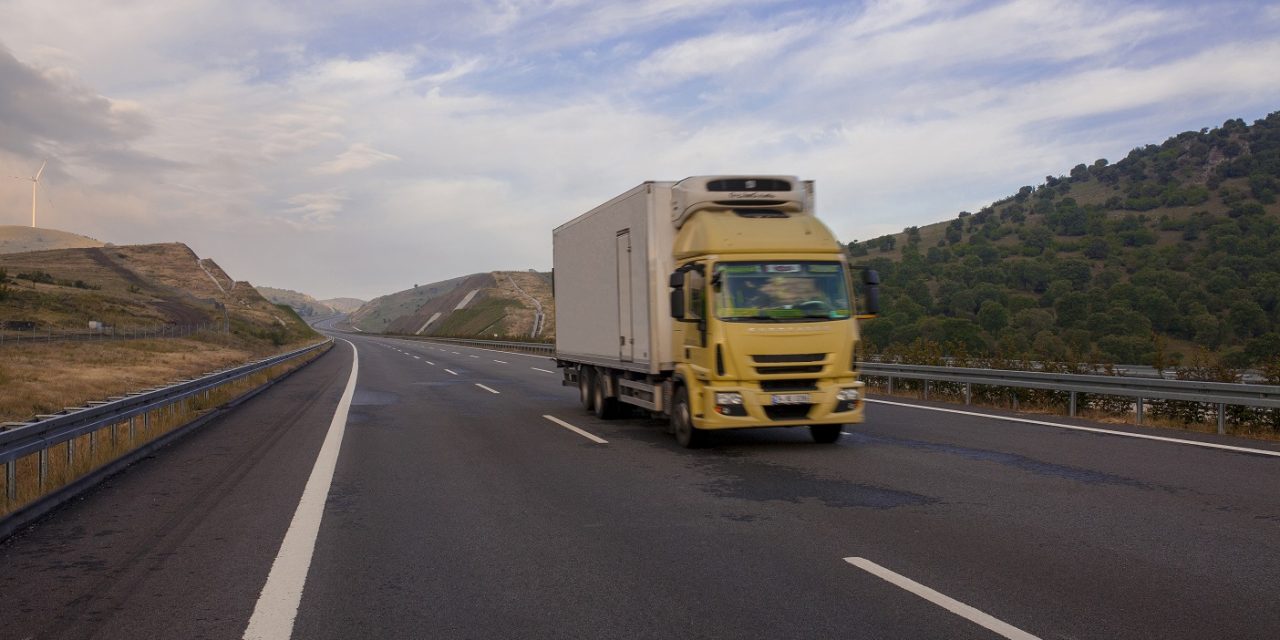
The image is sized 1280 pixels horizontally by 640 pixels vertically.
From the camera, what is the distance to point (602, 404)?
15.1 m

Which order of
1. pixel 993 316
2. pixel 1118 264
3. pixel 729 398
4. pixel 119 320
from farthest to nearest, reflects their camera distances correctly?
pixel 1118 264 → pixel 119 320 → pixel 993 316 → pixel 729 398

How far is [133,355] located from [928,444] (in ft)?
122

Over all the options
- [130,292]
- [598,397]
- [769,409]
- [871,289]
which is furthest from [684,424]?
[130,292]

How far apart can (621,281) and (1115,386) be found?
7959 millimetres

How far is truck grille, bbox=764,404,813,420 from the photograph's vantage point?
1055 centimetres

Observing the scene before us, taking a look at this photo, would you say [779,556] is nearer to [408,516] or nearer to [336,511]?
[408,516]

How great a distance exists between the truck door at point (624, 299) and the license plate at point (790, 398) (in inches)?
110

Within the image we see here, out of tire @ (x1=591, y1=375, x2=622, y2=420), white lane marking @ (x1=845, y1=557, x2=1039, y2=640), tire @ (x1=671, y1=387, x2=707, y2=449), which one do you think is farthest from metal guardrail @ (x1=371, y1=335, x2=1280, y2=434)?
white lane marking @ (x1=845, y1=557, x2=1039, y2=640)

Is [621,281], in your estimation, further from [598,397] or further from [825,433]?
[825,433]

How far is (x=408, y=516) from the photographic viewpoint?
24.0ft

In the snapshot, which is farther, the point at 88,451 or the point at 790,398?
the point at 790,398

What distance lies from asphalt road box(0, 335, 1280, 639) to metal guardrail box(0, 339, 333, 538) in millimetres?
372

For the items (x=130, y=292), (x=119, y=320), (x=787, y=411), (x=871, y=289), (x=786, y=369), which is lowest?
(x=787, y=411)

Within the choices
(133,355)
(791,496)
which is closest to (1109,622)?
(791,496)
